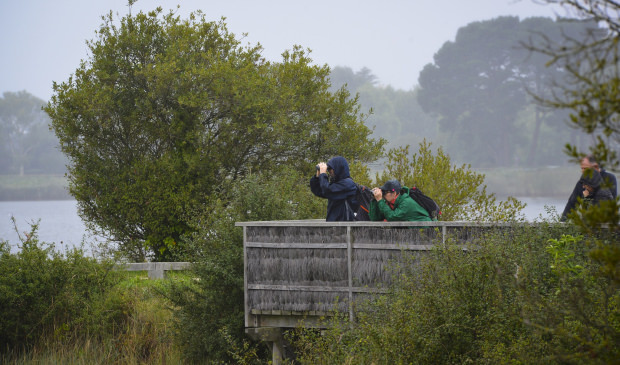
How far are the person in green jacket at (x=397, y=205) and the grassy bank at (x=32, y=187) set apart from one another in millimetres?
69431

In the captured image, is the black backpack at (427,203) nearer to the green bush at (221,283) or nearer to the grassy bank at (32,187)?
the green bush at (221,283)

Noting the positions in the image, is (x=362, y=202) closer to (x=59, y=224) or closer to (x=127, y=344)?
(x=127, y=344)

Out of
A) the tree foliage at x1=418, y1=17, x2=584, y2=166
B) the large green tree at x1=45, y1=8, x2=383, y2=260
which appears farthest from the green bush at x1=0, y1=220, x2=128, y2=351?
the tree foliage at x1=418, y1=17, x2=584, y2=166

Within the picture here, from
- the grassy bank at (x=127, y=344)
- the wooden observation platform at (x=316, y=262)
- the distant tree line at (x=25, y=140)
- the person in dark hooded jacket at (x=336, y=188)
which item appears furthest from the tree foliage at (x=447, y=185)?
the distant tree line at (x=25, y=140)

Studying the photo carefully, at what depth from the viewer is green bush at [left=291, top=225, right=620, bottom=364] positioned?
582 centimetres

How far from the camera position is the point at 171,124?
65.3 ft

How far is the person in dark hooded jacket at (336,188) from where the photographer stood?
10133 mm

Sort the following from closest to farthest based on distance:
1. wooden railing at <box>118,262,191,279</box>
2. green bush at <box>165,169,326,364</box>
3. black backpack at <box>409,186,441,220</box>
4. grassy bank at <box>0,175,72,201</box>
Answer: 1. black backpack at <box>409,186,441,220</box>
2. green bush at <box>165,169,326,364</box>
3. wooden railing at <box>118,262,191,279</box>
4. grassy bank at <box>0,175,72,201</box>

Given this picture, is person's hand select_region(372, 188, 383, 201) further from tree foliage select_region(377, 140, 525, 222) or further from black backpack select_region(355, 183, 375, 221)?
tree foliage select_region(377, 140, 525, 222)

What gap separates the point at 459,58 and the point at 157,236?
57720 millimetres

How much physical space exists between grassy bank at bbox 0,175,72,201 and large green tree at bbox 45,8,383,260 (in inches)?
2221

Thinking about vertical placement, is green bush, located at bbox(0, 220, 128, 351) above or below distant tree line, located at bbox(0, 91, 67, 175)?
below

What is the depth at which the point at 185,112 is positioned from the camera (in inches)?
795

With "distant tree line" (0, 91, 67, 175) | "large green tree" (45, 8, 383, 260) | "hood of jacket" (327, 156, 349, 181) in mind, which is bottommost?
"hood of jacket" (327, 156, 349, 181)
